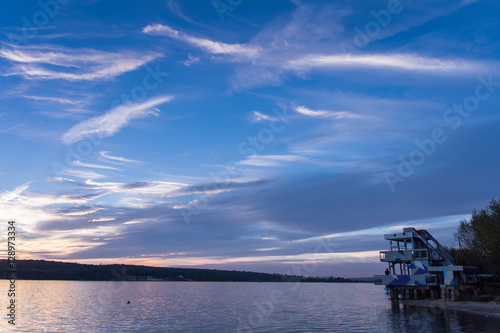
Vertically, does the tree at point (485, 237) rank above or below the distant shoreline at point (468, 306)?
above

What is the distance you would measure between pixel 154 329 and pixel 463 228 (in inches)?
2615

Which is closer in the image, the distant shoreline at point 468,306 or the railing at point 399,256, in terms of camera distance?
the distant shoreline at point 468,306

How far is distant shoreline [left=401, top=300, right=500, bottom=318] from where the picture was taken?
55900 millimetres

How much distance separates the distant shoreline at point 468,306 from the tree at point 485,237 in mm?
7200

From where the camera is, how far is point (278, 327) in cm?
5031

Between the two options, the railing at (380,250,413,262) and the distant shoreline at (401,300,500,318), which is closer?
the distant shoreline at (401,300,500,318)

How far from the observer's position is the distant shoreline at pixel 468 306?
5590 centimetres

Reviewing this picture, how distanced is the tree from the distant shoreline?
23.6 feet

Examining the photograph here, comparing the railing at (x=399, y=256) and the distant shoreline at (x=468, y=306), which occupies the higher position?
the railing at (x=399, y=256)

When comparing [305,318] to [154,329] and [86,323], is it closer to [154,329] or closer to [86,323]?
[154,329]

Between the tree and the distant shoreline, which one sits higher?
the tree

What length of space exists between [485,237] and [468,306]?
11.4 m

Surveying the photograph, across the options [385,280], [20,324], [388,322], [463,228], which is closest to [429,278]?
[385,280]

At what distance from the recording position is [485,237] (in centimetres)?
6338
